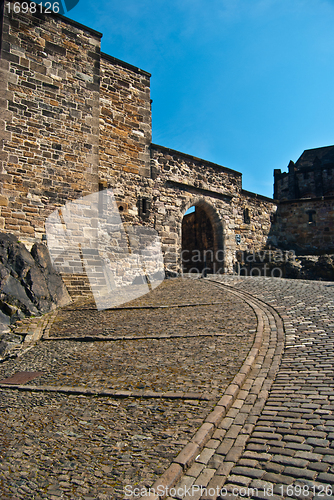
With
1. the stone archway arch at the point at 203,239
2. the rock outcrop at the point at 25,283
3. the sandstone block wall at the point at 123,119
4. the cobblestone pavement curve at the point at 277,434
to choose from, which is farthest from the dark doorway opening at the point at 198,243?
the cobblestone pavement curve at the point at 277,434

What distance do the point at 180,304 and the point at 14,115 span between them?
7555 mm

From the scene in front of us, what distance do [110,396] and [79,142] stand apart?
941 cm

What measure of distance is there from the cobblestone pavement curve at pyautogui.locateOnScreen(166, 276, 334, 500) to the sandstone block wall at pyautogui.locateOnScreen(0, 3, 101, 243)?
798 centimetres

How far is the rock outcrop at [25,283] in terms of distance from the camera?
25.3 ft

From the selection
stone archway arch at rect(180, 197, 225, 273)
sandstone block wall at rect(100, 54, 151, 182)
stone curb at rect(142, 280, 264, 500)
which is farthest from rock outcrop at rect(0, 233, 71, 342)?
stone archway arch at rect(180, 197, 225, 273)

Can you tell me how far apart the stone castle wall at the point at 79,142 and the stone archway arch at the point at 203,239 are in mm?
116

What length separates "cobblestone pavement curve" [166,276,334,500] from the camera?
2.57 m

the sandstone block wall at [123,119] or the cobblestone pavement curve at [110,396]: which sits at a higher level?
the sandstone block wall at [123,119]

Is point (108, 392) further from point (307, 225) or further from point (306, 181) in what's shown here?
point (306, 181)

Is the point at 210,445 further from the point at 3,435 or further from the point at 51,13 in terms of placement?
the point at 51,13

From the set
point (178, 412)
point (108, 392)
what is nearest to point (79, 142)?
point (108, 392)

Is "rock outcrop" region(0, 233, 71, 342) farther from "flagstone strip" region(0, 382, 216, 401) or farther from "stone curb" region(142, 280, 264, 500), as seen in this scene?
"stone curb" region(142, 280, 264, 500)

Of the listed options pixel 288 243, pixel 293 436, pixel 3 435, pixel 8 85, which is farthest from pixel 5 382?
pixel 288 243

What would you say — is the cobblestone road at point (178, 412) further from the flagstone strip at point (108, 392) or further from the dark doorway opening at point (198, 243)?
the dark doorway opening at point (198, 243)
